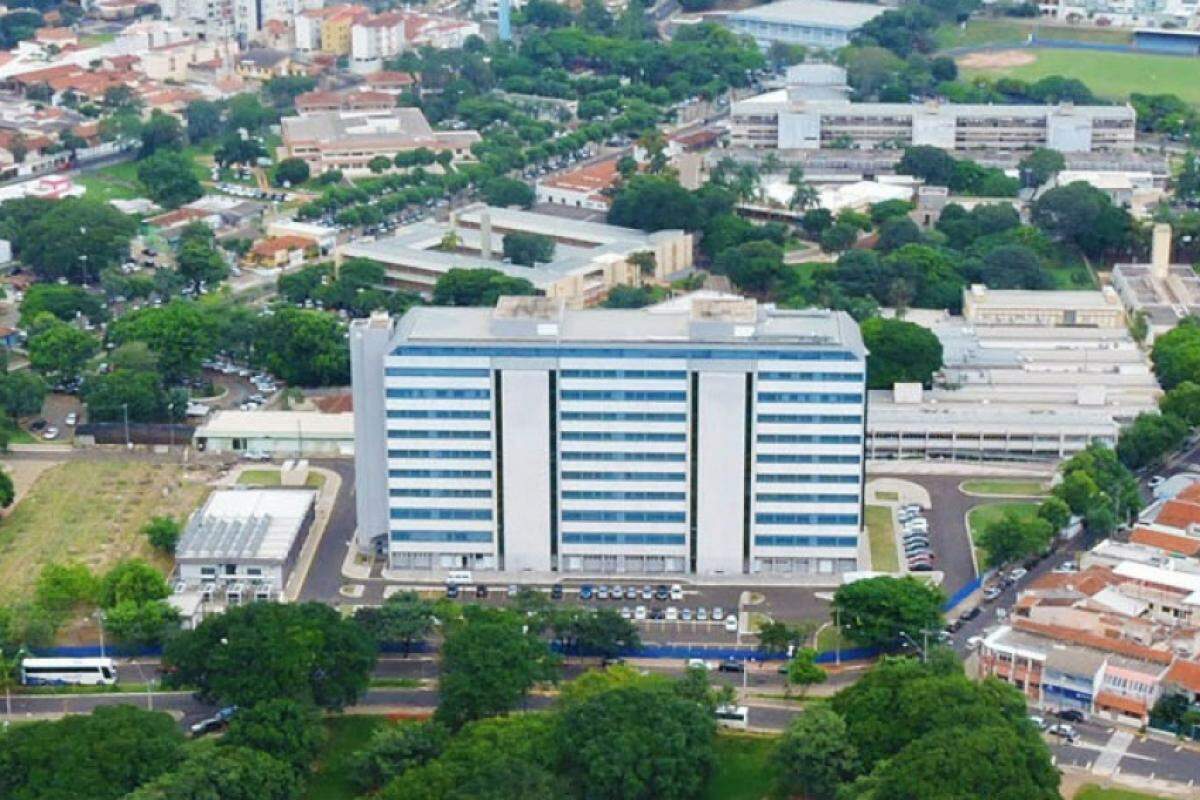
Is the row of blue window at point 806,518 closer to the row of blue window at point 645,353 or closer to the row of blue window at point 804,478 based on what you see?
the row of blue window at point 804,478

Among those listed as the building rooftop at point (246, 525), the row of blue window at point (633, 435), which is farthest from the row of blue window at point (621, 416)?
the building rooftop at point (246, 525)

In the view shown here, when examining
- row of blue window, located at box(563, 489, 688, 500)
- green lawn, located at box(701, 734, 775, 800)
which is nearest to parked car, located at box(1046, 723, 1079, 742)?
green lawn, located at box(701, 734, 775, 800)

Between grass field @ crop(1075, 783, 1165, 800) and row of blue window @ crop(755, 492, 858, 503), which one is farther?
row of blue window @ crop(755, 492, 858, 503)

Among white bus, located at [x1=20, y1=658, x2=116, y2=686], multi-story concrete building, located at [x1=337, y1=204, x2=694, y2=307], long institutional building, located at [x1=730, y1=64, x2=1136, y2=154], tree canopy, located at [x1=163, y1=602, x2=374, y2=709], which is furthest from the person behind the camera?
long institutional building, located at [x1=730, y1=64, x2=1136, y2=154]

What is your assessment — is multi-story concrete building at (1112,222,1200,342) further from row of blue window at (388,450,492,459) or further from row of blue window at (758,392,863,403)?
row of blue window at (388,450,492,459)

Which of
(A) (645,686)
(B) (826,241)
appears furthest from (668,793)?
(B) (826,241)

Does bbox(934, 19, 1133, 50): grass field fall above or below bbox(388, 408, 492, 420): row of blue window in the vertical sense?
above

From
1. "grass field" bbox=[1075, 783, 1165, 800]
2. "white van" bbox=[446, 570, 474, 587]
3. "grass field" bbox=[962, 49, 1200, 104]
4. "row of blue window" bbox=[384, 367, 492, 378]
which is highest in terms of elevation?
"grass field" bbox=[962, 49, 1200, 104]
